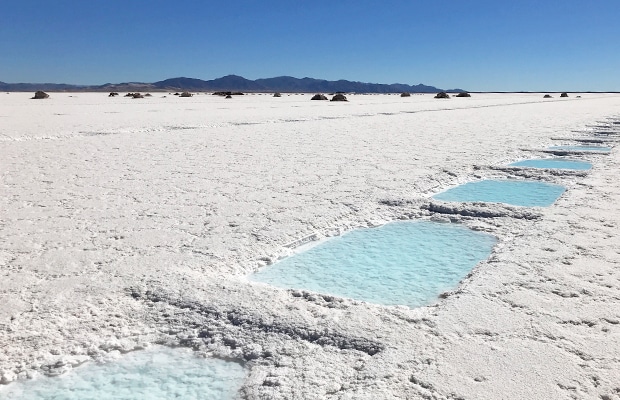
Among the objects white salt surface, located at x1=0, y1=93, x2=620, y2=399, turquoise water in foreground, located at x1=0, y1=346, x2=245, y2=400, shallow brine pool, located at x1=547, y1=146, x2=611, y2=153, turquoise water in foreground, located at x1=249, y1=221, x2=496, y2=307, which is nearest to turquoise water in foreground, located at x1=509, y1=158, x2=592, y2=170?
white salt surface, located at x1=0, y1=93, x2=620, y2=399

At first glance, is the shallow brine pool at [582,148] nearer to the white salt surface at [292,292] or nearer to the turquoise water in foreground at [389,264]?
the white salt surface at [292,292]

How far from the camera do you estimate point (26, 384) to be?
1.60 m

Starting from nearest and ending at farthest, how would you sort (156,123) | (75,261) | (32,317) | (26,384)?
(26,384)
(32,317)
(75,261)
(156,123)

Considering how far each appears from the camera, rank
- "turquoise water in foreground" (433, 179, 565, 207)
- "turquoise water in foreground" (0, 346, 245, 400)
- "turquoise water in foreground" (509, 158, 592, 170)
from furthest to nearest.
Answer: "turquoise water in foreground" (509, 158, 592, 170) < "turquoise water in foreground" (433, 179, 565, 207) < "turquoise water in foreground" (0, 346, 245, 400)

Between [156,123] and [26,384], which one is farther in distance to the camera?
[156,123]

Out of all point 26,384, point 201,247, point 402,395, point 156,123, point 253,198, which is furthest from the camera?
point 156,123

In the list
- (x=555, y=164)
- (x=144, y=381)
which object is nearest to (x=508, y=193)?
(x=555, y=164)

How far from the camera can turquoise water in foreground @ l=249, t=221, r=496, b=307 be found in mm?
2352

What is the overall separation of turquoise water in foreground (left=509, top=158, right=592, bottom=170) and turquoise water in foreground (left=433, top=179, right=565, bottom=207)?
3.48ft

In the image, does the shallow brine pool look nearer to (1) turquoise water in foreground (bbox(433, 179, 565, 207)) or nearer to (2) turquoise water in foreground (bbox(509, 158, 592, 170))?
(2) turquoise water in foreground (bbox(509, 158, 592, 170))

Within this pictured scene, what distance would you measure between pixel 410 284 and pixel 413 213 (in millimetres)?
1296

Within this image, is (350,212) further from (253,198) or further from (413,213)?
(253,198)

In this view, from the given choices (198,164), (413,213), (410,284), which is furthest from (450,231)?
(198,164)

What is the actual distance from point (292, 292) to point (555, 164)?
15.4 ft
